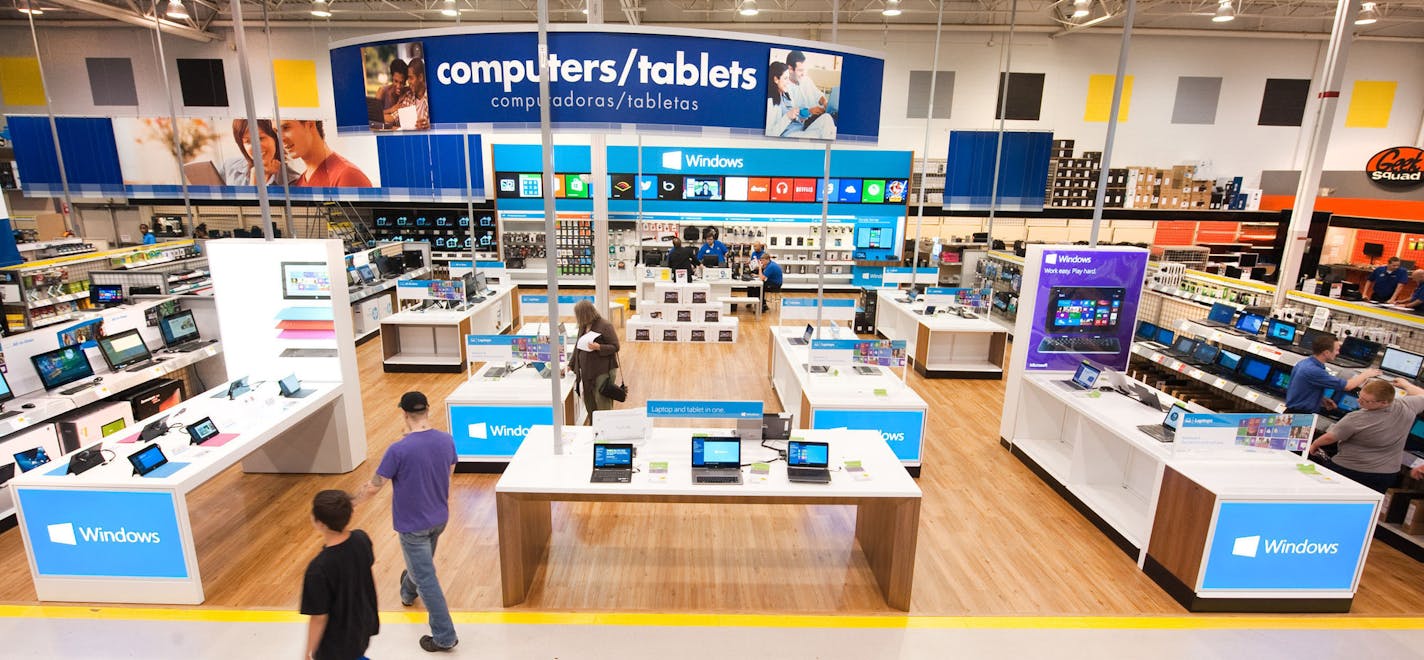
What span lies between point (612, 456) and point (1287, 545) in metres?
A: 4.24

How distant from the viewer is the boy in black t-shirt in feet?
8.24

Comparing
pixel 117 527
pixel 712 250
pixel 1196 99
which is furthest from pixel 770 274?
pixel 1196 99

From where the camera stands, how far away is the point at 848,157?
15289 mm

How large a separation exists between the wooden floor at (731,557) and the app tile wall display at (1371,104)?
17.7 meters

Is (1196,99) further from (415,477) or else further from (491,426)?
(415,477)

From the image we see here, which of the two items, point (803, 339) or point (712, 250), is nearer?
point (803, 339)

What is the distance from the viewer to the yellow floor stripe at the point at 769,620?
3795 millimetres

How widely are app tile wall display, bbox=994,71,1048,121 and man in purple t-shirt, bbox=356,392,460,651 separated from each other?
54.3 ft

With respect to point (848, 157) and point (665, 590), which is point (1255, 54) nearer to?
point (848, 157)

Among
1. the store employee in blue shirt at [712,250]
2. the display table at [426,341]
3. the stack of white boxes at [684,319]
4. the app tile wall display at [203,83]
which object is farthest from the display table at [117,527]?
the app tile wall display at [203,83]

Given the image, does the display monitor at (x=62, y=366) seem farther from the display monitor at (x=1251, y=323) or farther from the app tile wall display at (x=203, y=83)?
the app tile wall display at (x=203, y=83)

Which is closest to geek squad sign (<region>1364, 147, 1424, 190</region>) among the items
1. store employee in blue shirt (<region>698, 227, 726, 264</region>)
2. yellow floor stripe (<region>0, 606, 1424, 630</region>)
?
store employee in blue shirt (<region>698, 227, 726, 264</region>)

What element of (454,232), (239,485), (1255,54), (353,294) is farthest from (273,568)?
(1255,54)

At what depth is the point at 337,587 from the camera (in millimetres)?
2576
